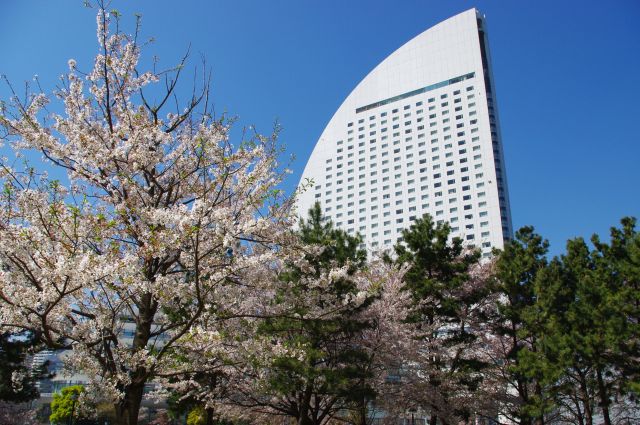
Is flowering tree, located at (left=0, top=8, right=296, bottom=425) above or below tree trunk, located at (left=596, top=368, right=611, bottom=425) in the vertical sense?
above

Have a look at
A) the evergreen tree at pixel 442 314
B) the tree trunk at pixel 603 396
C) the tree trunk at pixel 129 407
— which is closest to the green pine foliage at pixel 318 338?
the evergreen tree at pixel 442 314

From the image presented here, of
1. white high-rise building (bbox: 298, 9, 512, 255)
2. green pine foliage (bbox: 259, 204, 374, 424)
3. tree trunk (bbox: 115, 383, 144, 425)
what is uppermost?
white high-rise building (bbox: 298, 9, 512, 255)

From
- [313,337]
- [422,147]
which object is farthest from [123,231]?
[422,147]

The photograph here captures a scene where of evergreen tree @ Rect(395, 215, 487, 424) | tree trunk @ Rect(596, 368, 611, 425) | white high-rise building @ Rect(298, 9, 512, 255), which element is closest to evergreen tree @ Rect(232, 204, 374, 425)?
evergreen tree @ Rect(395, 215, 487, 424)

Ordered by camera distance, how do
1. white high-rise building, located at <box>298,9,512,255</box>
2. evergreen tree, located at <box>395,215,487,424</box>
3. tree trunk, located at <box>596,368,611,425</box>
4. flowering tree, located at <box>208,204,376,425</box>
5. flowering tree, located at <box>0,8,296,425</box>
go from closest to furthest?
flowering tree, located at <box>0,8,296,425</box> → flowering tree, located at <box>208,204,376,425</box> → tree trunk, located at <box>596,368,611,425</box> → evergreen tree, located at <box>395,215,487,424</box> → white high-rise building, located at <box>298,9,512,255</box>

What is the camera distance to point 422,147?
9469 cm

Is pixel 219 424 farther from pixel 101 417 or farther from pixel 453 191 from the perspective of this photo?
pixel 453 191

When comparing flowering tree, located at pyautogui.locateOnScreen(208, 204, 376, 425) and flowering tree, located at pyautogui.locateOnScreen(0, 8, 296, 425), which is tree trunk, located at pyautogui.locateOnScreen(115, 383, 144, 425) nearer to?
flowering tree, located at pyautogui.locateOnScreen(0, 8, 296, 425)

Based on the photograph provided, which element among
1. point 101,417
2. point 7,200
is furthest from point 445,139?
point 7,200

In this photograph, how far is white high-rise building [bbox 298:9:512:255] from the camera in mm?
84062

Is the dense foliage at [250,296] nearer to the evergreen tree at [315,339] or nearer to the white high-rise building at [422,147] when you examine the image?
the evergreen tree at [315,339]

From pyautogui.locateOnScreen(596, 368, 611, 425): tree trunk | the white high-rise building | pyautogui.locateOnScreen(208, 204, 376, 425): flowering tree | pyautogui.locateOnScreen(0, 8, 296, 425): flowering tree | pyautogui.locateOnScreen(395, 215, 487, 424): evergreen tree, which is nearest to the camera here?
pyautogui.locateOnScreen(0, 8, 296, 425): flowering tree

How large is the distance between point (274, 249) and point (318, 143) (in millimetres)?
105549

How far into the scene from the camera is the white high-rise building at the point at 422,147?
8406 cm
